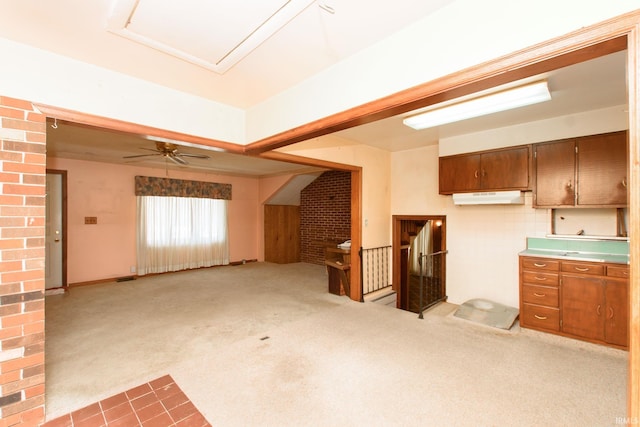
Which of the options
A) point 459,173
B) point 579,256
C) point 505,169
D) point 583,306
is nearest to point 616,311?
point 583,306

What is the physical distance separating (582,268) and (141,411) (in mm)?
4149

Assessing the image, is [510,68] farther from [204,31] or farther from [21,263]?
[21,263]

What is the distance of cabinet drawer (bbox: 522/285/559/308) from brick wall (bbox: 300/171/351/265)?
12.9 feet

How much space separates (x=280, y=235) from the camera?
790cm

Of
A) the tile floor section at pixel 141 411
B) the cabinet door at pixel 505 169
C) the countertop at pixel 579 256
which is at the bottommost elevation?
the tile floor section at pixel 141 411

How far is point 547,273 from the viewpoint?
10.3 ft

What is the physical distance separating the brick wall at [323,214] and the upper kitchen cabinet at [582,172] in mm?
3912

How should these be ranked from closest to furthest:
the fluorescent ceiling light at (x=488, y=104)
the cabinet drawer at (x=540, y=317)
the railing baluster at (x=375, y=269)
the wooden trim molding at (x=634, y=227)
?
1. the wooden trim molding at (x=634, y=227)
2. the fluorescent ceiling light at (x=488, y=104)
3. the cabinet drawer at (x=540, y=317)
4. the railing baluster at (x=375, y=269)

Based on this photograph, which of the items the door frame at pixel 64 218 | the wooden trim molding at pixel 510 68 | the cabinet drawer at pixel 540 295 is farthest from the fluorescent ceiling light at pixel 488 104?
the door frame at pixel 64 218

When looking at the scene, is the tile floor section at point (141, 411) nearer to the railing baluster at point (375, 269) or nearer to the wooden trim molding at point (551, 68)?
the wooden trim molding at point (551, 68)

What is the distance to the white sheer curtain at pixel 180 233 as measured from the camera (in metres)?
6.04

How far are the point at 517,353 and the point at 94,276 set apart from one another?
6808 mm

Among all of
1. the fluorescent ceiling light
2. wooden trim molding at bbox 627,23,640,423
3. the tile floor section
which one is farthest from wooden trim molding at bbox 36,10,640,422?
the tile floor section

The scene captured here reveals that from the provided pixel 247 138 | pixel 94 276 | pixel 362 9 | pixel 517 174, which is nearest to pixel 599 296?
pixel 517 174
